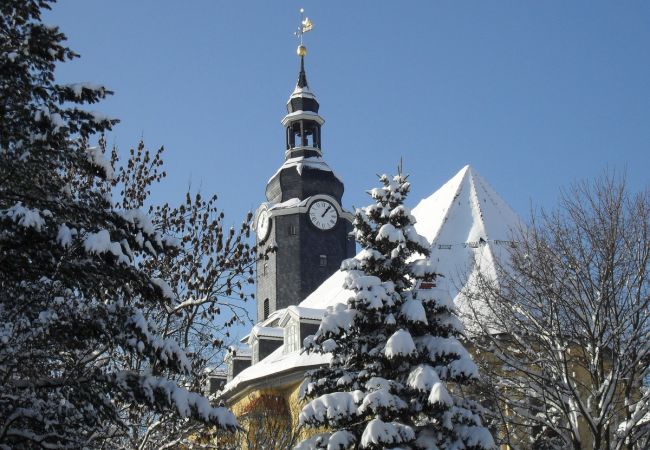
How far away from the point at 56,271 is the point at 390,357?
663 centimetres

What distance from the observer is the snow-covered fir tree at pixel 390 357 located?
566 inches

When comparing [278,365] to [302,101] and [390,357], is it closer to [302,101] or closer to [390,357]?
[390,357]

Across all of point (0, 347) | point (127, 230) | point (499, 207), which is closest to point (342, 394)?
point (127, 230)

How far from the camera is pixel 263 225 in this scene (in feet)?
151

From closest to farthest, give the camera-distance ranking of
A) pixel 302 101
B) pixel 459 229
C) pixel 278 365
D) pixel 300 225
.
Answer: pixel 459 229, pixel 278 365, pixel 300 225, pixel 302 101

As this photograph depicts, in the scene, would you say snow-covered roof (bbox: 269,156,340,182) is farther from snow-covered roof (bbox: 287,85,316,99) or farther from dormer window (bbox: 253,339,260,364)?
dormer window (bbox: 253,339,260,364)

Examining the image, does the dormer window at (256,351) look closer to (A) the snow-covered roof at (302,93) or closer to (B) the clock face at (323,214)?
(B) the clock face at (323,214)

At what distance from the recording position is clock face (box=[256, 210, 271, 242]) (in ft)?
149

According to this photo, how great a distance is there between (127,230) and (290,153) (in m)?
37.9

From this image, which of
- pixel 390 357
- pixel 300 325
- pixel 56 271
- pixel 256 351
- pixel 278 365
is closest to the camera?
pixel 56 271

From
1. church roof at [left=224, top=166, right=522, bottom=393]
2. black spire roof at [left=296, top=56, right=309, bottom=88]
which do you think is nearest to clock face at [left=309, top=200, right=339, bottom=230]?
black spire roof at [left=296, top=56, right=309, bottom=88]

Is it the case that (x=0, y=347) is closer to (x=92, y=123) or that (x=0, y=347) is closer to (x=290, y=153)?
(x=92, y=123)

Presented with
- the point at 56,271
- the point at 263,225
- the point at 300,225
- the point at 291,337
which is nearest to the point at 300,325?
the point at 291,337

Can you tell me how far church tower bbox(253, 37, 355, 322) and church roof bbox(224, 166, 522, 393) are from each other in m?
11.0
